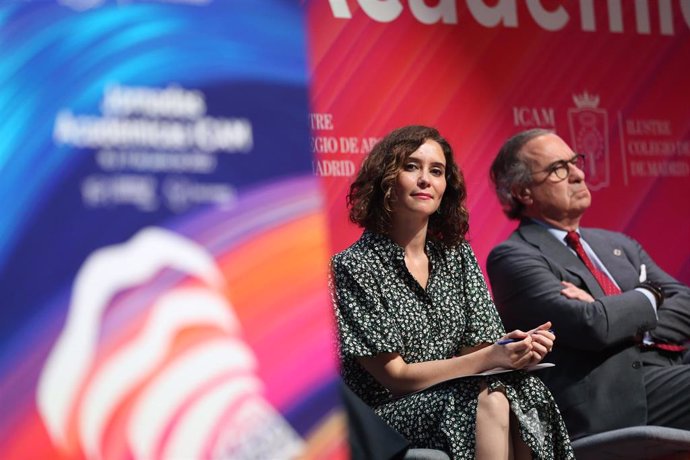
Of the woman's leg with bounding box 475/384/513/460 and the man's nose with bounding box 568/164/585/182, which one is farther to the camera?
the man's nose with bounding box 568/164/585/182

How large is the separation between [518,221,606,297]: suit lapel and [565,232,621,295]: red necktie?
0.12 feet

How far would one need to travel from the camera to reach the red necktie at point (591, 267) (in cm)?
344

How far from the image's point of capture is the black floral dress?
262 cm

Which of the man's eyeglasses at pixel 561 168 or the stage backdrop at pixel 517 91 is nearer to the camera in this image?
the man's eyeglasses at pixel 561 168

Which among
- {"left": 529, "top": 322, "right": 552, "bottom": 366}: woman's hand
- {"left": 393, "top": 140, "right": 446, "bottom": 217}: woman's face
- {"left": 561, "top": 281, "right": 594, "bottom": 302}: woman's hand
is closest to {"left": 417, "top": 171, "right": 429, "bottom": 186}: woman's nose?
{"left": 393, "top": 140, "right": 446, "bottom": 217}: woman's face

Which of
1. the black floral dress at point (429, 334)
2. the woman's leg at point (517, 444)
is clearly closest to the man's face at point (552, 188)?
the black floral dress at point (429, 334)

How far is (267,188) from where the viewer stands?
0.92 m

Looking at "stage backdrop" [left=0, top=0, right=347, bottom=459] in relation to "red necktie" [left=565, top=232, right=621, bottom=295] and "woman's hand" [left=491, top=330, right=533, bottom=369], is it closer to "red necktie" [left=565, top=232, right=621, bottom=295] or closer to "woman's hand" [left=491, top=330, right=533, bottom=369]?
"woman's hand" [left=491, top=330, right=533, bottom=369]

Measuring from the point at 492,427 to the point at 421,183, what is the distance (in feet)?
2.97

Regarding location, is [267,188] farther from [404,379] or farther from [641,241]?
[641,241]

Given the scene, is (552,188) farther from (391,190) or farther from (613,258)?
(391,190)

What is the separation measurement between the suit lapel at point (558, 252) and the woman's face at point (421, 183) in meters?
0.46

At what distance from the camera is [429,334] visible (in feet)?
9.81

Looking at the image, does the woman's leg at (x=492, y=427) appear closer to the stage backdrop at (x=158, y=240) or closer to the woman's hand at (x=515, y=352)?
the woman's hand at (x=515, y=352)
